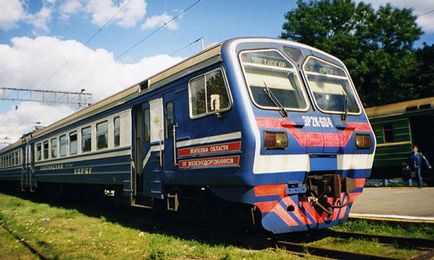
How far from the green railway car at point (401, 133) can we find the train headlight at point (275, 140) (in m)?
11.2

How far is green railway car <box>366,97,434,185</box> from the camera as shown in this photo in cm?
1492

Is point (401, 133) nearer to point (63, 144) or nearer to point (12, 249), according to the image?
point (63, 144)

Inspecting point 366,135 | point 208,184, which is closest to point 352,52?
point 366,135

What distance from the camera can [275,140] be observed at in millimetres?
5535

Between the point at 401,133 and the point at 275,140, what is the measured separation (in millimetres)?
11719

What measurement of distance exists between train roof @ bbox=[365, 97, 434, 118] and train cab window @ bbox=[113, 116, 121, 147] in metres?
11.3

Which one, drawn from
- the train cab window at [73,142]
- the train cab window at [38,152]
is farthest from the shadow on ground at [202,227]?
the train cab window at [38,152]

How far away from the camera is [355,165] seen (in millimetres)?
6609

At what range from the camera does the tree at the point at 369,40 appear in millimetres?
28531

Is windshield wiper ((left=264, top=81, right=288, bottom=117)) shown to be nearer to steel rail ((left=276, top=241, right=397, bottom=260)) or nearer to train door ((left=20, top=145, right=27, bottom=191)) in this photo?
steel rail ((left=276, top=241, right=397, bottom=260))

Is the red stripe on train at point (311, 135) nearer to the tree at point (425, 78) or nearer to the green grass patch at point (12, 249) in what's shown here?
the green grass patch at point (12, 249)

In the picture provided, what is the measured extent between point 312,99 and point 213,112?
170cm

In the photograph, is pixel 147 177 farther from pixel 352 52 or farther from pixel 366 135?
pixel 352 52

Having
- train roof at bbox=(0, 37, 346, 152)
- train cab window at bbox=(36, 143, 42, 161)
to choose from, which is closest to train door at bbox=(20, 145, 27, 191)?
train cab window at bbox=(36, 143, 42, 161)
